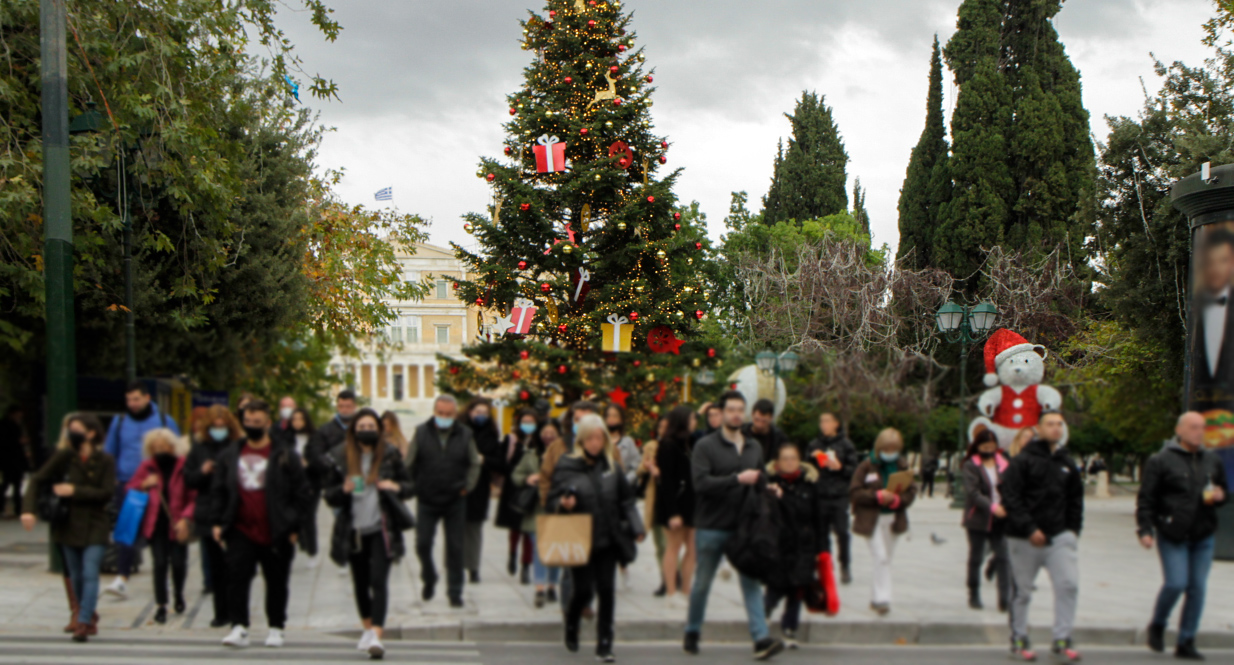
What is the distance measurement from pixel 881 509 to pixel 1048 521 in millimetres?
1376

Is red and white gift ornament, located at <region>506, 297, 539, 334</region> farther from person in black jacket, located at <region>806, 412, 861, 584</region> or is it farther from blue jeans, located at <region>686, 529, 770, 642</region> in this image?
blue jeans, located at <region>686, 529, 770, 642</region>

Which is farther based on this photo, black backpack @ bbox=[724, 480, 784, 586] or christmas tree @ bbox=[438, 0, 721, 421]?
christmas tree @ bbox=[438, 0, 721, 421]

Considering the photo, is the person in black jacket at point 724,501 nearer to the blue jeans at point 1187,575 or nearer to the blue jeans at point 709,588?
the blue jeans at point 709,588

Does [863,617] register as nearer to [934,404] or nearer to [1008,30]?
[934,404]

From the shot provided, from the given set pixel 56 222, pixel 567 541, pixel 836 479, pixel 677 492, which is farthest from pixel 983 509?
pixel 56 222

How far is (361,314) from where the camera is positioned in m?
25.4

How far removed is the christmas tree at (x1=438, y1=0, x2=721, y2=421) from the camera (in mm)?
22516

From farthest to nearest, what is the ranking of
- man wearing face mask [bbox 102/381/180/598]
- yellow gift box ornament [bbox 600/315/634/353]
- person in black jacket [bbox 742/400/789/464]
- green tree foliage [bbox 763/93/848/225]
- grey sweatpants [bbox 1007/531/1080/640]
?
green tree foliage [bbox 763/93/848/225] → yellow gift box ornament [bbox 600/315/634/353] → man wearing face mask [bbox 102/381/180/598] → person in black jacket [bbox 742/400/789/464] → grey sweatpants [bbox 1007/531/1080/640]

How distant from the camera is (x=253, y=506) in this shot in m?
7.57

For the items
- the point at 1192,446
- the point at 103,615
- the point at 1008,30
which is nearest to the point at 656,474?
the point at 1192,446

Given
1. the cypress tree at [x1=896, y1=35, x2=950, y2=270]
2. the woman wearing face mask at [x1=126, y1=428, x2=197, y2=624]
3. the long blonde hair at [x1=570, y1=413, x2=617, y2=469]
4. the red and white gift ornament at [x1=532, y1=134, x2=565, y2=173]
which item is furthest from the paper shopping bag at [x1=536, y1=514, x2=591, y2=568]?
the cypress tree at [x1=896, y1=35, x2=950, y2=270]

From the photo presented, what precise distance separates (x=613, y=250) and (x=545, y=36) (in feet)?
17.2

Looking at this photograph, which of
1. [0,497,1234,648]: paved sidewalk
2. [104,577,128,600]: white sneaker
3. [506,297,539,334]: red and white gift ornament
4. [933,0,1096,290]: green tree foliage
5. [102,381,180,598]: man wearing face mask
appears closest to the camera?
[0,497,1234,648]: paved sidewalk

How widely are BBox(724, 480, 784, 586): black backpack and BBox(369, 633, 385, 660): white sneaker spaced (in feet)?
8.39
